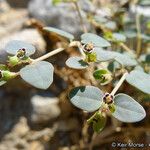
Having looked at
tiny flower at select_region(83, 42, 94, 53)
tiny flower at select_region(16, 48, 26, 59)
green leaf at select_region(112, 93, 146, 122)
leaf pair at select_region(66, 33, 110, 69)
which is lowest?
green leaf at select_region(112, 93, 146, 122)

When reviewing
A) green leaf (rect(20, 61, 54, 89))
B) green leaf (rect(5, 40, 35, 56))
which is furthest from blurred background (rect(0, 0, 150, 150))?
green leaf (rect(20, 61, 54, 89))

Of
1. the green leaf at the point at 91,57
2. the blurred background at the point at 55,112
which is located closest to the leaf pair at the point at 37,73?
the green leaf at the point at 91,57

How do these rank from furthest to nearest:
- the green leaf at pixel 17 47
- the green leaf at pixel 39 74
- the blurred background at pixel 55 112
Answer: the blurred background at pixel 55 112, the green leaf at pixel 17 47, the green leaf at pixel 39 74

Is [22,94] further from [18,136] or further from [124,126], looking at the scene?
[124,126]

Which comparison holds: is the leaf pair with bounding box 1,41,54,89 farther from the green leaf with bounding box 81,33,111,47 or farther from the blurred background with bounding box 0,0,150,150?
the blurred background with bounding box 0,0,150,150

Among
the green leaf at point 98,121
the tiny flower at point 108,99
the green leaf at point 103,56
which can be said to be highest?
the green leaf at point 103,56

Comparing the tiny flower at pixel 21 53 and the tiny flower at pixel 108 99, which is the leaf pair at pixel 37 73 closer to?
the tiny flower at pixel 21 53
